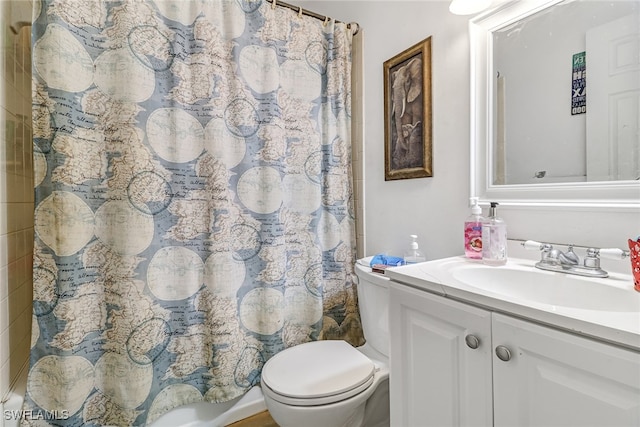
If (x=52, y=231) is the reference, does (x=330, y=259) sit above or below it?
below

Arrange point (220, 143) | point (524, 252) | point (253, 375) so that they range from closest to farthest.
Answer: point (524, 252) → point (220, 143) → point (253, 375)

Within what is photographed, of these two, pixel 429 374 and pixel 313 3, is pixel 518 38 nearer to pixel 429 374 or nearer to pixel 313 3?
pixel 429 374

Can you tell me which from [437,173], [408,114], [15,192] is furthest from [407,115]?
[15,192]

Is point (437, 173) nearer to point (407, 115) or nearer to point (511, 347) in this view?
point (407, 115)

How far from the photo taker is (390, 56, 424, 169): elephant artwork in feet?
4.36

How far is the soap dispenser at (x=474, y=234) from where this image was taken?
989mm

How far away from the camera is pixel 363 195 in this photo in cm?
167

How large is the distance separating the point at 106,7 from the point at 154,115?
1.40 feet

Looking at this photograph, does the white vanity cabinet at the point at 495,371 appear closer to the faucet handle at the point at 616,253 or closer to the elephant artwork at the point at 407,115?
the faucet handle at the point at 616,253

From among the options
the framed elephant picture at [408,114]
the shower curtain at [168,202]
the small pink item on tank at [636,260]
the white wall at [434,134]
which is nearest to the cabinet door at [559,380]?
the small pink item on tank at [636,260]

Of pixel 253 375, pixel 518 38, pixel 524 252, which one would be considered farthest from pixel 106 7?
pixel 524 252

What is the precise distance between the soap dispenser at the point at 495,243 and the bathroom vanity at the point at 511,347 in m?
0.04

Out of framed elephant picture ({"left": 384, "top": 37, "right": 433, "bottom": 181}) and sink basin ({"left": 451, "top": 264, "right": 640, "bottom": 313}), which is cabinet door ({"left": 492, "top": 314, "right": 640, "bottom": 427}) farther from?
framed elephant picture ({"left": 384, "top": 37, "right": 433, "bottom": 181})

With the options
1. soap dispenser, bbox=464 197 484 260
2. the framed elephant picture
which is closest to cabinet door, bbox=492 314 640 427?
soap dispenser, bbox=464 197 484 260
